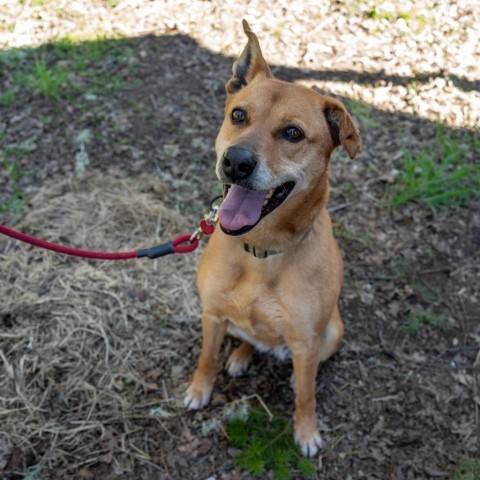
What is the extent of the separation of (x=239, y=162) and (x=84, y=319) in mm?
2105

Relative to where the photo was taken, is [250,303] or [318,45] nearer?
[250,303]

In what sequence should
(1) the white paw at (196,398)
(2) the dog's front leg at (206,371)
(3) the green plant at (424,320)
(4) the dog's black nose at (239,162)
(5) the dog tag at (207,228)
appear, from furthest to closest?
(3) the green plant at (424,320) → (1) the white paw at (196,398) → (2) the dog's front leg at (206,371) → (5) the dog tag at (207,228) → (4) the dog's black nose at (239,162)

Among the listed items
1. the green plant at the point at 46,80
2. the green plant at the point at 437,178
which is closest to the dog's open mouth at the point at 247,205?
the green plant at the point at 437,178

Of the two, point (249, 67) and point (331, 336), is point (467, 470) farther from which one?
point (249, 67)

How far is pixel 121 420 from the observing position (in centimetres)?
353

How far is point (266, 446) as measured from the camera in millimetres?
3455

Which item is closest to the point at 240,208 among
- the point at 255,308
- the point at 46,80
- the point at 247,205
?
the point at 247,205

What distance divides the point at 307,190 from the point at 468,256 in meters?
2.59

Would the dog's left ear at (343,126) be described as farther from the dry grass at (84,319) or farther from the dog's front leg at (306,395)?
the dry grass at (84,319)

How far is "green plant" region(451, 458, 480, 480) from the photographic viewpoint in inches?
131

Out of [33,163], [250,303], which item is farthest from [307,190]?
[33,163]

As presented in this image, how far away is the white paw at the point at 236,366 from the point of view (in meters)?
3.84

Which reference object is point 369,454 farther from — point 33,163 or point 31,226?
point 33,163

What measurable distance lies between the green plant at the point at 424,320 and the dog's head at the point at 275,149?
178 cm
